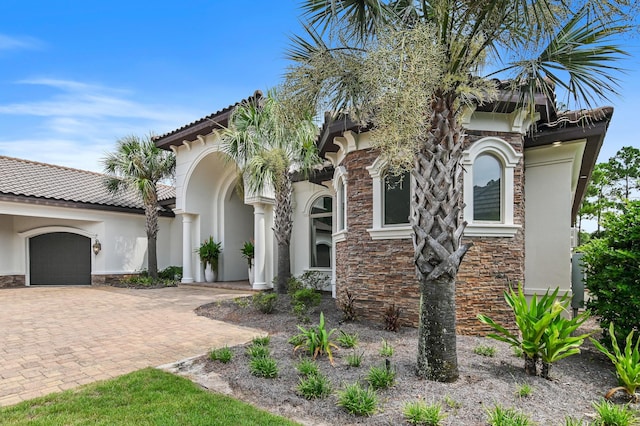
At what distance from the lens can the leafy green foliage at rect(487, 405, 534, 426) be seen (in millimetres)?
3438

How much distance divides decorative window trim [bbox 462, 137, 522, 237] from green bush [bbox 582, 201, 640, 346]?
152 centimetres

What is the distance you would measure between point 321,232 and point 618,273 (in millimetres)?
9780

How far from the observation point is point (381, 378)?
4.53m

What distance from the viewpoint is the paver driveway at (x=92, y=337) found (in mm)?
5180

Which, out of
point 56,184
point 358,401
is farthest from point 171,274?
point 358,401

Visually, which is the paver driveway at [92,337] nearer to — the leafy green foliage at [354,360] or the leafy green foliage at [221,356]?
the leafy green foliage at [221,356]

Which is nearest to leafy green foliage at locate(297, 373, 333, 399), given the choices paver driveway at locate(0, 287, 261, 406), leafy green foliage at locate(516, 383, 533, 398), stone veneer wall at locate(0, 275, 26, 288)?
leafy green foliage at locate(516, 383, 533, 398)

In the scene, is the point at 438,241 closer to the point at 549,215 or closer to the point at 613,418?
the point at 613,418

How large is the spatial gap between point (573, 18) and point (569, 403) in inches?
191

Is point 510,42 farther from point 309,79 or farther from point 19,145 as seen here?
point 19,145

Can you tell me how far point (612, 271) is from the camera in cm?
608

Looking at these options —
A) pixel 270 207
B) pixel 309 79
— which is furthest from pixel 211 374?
pixel 270 207

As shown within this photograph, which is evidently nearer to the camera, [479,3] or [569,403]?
[569,403]

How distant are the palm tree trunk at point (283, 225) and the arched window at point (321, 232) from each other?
2594 mm
